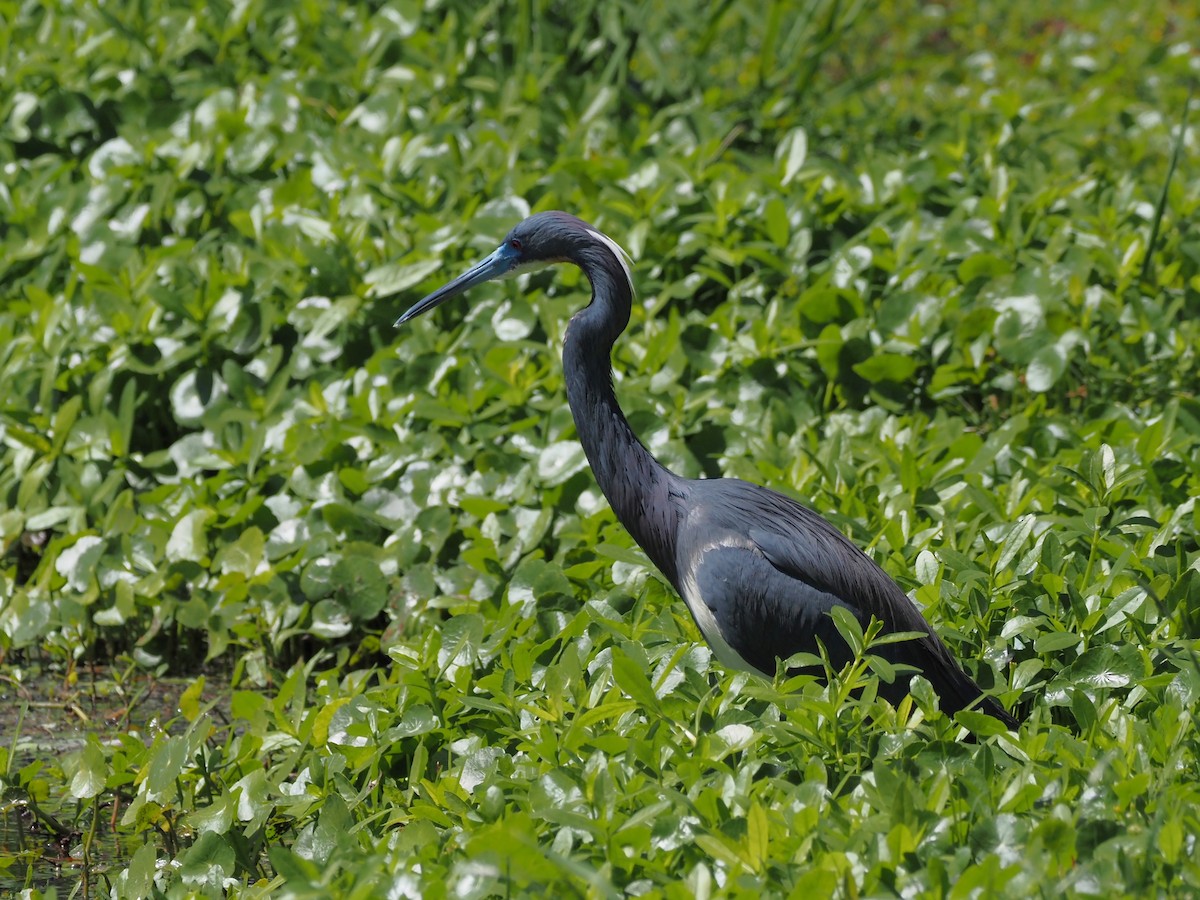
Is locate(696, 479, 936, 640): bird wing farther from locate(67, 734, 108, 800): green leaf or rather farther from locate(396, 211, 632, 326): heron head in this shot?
locate(67, 734, 108, 800): green leaf

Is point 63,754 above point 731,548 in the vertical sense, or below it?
below

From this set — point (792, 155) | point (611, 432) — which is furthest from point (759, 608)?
point (792, 155)

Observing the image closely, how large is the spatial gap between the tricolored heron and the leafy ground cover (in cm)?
14

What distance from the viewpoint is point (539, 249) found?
396 centimetres

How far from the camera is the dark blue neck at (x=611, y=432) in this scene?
12.2 ft

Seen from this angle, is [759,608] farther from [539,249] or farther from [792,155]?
[792,155]

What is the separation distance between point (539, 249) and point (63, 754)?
1.91m

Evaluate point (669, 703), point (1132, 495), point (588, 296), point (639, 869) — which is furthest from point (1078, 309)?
point (639, 869)

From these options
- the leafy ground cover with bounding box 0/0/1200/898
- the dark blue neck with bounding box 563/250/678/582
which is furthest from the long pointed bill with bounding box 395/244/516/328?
the leafy ground cover with bounding box 0/0/1200/898

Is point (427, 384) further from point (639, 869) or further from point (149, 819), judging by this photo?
point (639, 869)

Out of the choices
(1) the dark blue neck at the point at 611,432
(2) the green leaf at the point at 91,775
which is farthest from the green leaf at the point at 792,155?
(2) the green leaf at the point at 91,775

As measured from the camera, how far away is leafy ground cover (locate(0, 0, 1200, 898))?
289 cm

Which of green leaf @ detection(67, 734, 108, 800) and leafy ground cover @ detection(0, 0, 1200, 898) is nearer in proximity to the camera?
leafy ground cover @ detection(0, 0, 1200, 898)

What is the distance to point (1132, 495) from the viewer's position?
4.24 metres
